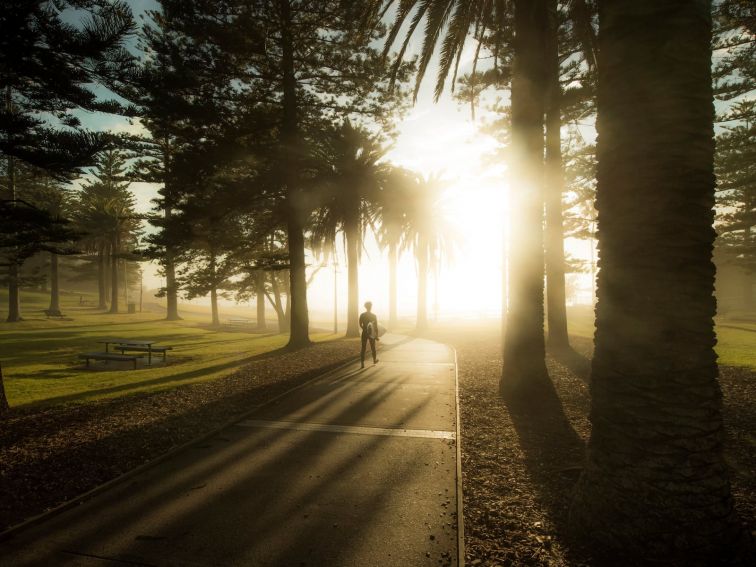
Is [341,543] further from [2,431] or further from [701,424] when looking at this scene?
[2,431]

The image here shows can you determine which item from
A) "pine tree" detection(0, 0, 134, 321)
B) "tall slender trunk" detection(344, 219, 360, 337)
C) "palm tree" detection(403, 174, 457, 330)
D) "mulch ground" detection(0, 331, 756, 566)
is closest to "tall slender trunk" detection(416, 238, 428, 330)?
"palm tree" detection(403, 174, 457, 330)

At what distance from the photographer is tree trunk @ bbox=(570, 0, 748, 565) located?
2869mm

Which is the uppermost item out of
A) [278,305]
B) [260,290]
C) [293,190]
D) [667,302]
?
[293,190]

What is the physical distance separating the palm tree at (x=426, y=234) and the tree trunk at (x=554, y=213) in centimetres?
1383

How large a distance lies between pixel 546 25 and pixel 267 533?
935 cm

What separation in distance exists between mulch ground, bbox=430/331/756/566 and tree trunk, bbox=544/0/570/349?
18.7 ft

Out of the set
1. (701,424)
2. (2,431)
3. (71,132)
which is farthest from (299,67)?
(701,424)

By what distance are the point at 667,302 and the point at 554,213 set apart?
12.9 meters

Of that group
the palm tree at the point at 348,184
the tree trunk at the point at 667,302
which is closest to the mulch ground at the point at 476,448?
the tree trunk at the point at 667,302

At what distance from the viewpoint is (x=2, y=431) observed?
616cm

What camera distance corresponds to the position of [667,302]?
2.89m

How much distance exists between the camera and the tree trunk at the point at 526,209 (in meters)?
7.64

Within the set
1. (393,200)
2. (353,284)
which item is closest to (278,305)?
(353,284)

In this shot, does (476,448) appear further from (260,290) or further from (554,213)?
(260,290)
